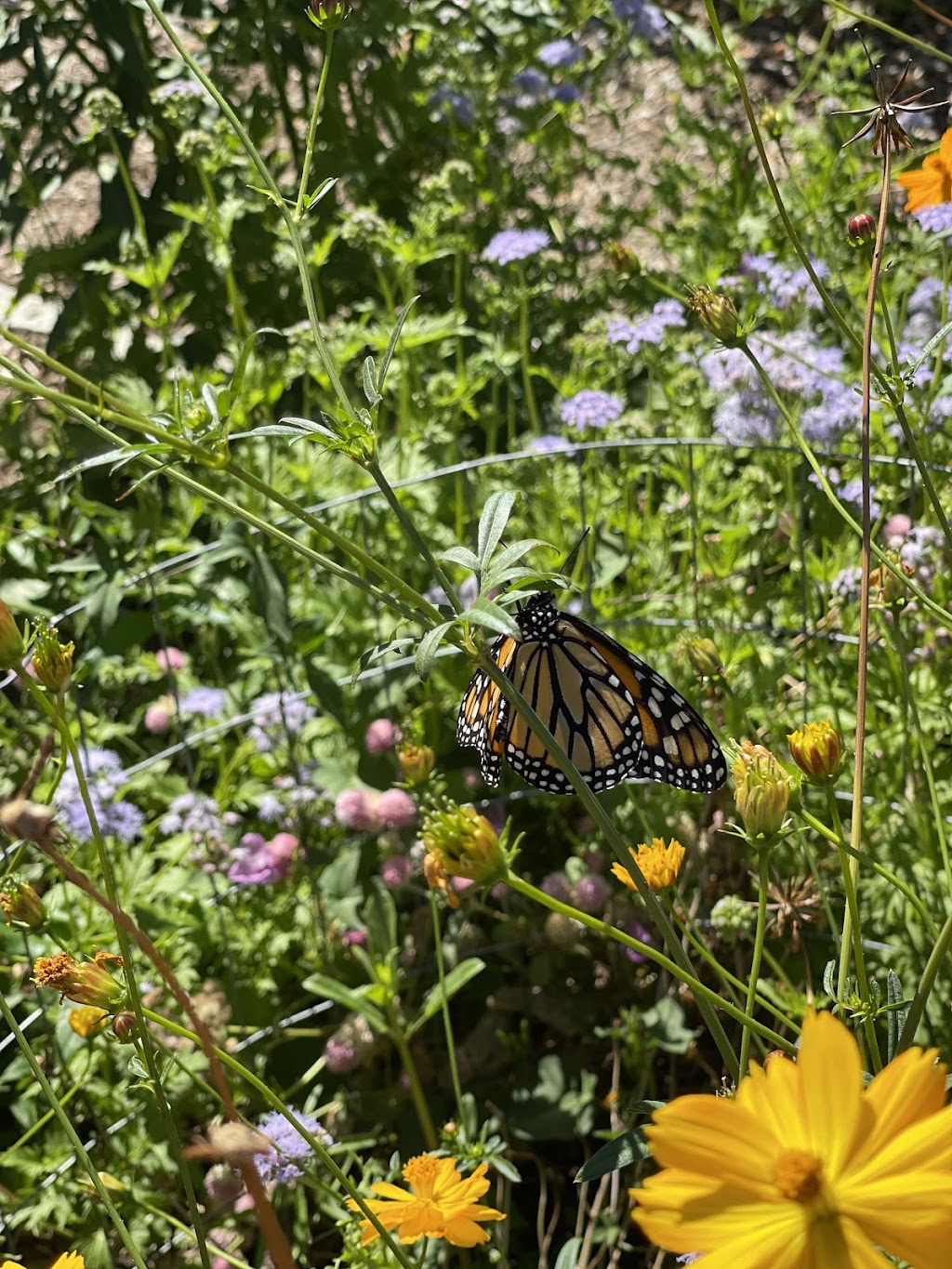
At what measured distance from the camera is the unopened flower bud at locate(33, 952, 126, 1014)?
0.83 m

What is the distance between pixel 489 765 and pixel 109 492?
71.3 inches

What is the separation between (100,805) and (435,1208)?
3.38 feet

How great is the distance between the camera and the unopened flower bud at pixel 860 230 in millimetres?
1084

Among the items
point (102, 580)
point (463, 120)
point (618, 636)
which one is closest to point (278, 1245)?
point (618, 636)

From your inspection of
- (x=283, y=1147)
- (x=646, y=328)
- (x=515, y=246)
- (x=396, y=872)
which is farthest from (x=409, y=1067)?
(x=515, y=246)

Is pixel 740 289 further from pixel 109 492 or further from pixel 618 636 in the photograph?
pixel 109 492

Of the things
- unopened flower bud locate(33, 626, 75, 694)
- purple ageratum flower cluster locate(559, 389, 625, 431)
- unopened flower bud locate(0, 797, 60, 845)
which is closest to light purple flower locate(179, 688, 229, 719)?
purple ageratum flower cluster locate(559, 389, 625, 431)

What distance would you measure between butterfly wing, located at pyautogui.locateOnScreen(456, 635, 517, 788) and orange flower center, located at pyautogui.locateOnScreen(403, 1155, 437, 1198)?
40 centimetres

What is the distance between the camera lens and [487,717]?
1438 mm

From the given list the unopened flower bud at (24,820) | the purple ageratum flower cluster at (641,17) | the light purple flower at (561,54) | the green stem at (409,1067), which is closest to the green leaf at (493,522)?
the unopened flower bud at (24,820)

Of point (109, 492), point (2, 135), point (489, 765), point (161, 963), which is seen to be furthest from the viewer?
point (109, 492)

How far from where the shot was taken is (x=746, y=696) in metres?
1.86

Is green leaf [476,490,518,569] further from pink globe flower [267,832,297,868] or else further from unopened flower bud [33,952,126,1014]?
pink globe flower [267,832,297,868]

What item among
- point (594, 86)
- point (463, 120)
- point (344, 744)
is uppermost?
point (594, 86)
